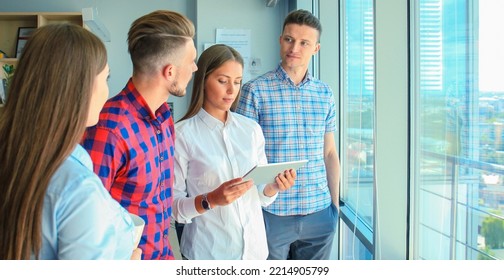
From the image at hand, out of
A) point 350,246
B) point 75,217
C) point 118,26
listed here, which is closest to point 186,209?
point 75,217

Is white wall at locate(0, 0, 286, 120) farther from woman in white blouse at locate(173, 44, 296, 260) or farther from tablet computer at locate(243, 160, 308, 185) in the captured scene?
tablet computer at locate(243, 160, 308, 185)

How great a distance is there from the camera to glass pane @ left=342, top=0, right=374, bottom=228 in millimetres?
2252

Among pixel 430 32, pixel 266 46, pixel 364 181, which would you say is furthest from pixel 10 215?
pixel 266 46

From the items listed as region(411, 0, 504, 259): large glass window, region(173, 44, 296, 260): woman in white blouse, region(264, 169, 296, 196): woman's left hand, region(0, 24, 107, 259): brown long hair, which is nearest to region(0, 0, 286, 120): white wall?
region(411, 0, 504, 259): large glass window

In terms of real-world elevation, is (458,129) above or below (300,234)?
above

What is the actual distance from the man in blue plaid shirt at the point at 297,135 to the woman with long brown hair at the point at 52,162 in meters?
1.06

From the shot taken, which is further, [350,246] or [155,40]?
[350,246]

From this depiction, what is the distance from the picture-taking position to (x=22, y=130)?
2.40 feet

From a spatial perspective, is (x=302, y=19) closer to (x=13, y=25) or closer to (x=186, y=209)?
(x=186, y=209)

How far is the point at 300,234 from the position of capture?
1800mm

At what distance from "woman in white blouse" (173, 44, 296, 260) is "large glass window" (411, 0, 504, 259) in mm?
531

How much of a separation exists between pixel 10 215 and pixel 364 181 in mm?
1927

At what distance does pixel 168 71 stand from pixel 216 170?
0.38m
